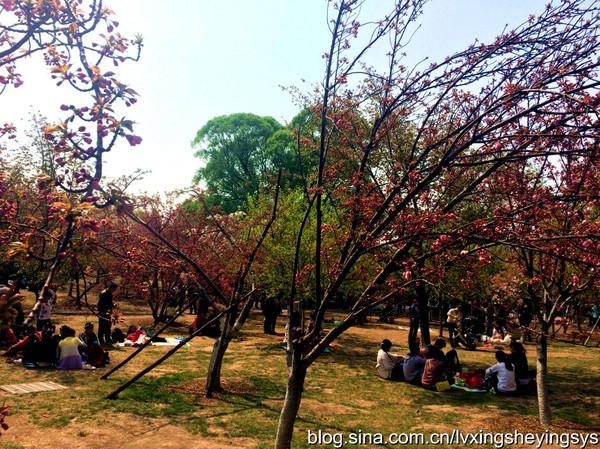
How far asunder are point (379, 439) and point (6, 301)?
23.9 feet

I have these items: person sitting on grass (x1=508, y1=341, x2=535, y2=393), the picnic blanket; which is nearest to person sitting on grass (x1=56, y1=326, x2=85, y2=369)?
the picnic blanket

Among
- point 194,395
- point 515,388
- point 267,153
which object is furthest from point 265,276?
point 267,153

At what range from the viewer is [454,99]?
6402 millimetres

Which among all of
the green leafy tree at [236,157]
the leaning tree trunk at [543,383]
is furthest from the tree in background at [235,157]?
the leaning tree trunk at [543,383]

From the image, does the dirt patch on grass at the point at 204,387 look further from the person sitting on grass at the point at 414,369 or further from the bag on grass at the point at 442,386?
the bag on grass at the point at 442,386

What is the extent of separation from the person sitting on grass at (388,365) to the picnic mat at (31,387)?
8.11 meters

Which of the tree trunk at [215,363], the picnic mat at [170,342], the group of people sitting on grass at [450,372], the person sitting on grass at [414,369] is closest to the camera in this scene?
the tree trunk at [215,363]

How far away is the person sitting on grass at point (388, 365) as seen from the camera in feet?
44.0

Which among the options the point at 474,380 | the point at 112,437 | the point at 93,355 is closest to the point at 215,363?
the point at 112,437

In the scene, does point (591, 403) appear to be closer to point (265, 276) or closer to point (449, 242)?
point (449, 242)

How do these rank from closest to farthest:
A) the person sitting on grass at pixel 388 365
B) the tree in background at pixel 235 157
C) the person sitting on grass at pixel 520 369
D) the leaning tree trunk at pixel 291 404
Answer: the leaning tree trunk at pixel 291 404, the person sitting on grass at pixel 520 369, the person sitting on grass at pixel 388 365, the tree in background at pixel 235 157

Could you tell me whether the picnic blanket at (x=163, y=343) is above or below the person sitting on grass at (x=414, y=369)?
below

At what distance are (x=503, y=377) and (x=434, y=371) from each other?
164 centimetres

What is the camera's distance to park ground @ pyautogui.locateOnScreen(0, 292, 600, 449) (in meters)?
7.97
